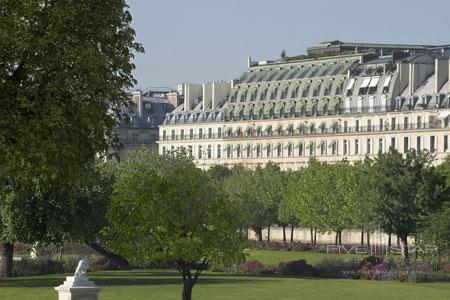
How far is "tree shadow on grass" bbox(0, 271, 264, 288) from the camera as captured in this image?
3201 inches

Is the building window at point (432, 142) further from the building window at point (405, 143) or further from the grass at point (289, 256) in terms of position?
the grass at point (289, 256)

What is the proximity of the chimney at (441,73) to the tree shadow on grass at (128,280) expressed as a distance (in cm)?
10122

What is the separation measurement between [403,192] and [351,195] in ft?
64.0

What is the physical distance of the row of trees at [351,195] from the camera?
119 meters

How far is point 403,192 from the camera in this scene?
12038cm

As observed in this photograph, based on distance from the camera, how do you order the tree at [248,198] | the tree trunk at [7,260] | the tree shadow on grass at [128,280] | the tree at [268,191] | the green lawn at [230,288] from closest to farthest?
1. the green lawn at [230,288]
2. the tree shadow on grass at [128,280]
3. the tree trunk at [7,260]
4. the tree at [248,198]
5. the tree at [268,191]

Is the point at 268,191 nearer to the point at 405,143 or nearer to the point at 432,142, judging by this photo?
the point at 432,142

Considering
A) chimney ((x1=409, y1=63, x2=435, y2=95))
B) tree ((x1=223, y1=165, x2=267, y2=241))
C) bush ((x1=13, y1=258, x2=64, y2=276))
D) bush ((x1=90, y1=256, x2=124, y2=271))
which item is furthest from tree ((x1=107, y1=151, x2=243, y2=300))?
chimney ((x1=409, y1=63, x2=435, y2=95))

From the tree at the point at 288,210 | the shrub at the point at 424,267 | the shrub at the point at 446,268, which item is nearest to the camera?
the shrub at the point at 446,268

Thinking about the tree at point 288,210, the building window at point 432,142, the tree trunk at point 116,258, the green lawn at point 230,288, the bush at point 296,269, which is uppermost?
the building window at point 432,142

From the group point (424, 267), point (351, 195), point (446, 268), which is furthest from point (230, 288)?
point (351, 195)

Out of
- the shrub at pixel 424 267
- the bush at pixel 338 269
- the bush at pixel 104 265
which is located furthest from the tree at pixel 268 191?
the shrub at pixel 424 267

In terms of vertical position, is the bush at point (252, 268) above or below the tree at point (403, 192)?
below

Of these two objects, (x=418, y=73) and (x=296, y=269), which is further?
(x=418, y=73)
